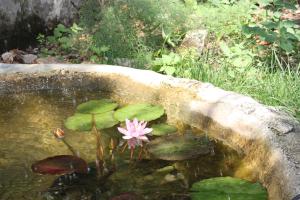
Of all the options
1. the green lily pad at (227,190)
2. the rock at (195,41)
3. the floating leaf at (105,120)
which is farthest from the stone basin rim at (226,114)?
the rock at (195,41)

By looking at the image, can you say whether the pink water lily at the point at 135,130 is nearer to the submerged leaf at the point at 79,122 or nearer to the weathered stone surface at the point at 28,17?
the submerged leaf at the point at 79,122

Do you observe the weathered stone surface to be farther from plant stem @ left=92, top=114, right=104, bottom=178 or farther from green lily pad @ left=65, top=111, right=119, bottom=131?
plant stem @ left=92, top=114, right=104, bottom=178

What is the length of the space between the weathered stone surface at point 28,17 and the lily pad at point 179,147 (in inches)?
106

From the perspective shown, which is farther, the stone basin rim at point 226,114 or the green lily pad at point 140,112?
the green lily pad at point 140,112

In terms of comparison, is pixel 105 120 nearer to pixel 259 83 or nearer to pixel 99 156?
pixel 99 156

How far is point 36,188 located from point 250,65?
87.1 inches

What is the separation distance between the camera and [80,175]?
1.83 metres

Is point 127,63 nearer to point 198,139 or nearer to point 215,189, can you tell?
point 198,139

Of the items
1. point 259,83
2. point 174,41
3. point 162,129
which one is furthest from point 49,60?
point 162,129

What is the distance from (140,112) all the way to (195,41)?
195 cm

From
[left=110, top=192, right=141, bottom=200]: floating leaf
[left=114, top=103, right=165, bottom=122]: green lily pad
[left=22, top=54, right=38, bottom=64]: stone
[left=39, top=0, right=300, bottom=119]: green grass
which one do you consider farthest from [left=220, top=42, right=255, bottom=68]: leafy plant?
[left=110, top=192, right=141, bottom=200]: floating leaf

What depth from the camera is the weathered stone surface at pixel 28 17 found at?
4328mm

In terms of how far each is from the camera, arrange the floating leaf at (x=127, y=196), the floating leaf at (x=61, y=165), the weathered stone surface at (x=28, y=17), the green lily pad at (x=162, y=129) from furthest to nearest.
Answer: the weathered stone surface at (x=28, y=17)
the green lily pad at (x=162, y=129)
the floating leaf at (x=61, y=165)
the floating leaf at (x=127, y=196)

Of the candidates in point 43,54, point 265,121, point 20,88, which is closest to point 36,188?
point 265,121
